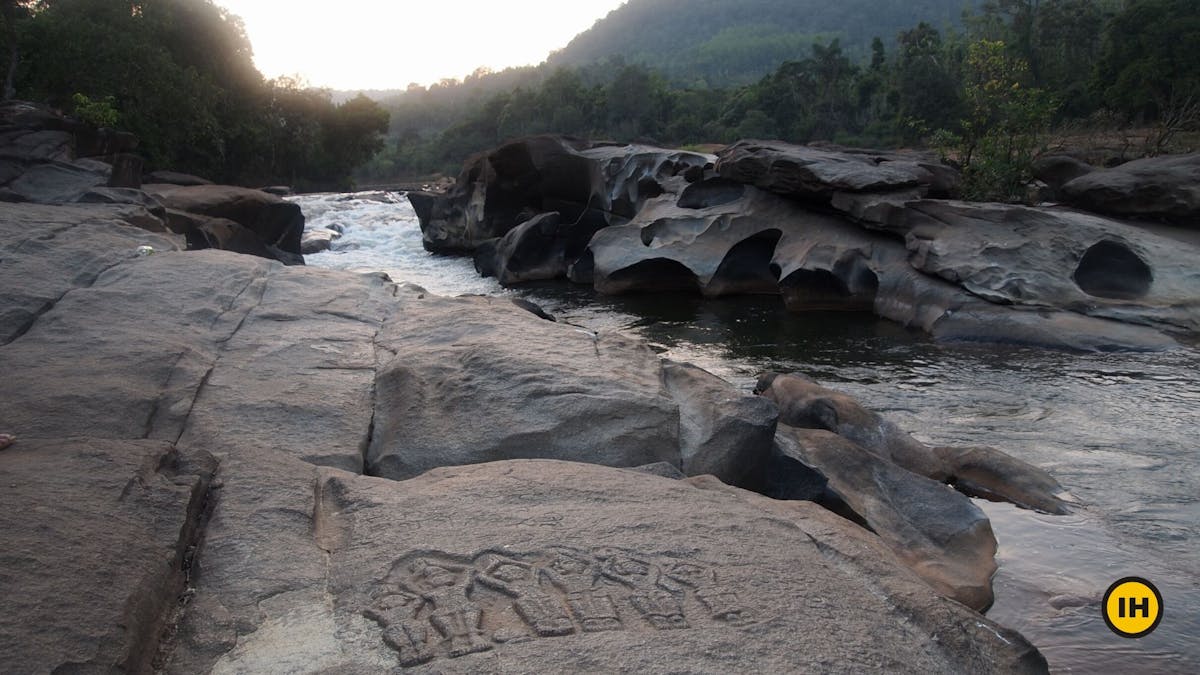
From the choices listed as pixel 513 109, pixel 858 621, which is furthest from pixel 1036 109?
pixel 513 109

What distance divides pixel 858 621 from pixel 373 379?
3.76 meters

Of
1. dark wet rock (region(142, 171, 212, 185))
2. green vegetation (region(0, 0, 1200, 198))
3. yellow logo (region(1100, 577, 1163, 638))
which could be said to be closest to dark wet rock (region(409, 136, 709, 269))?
green vegetation (region(0, 0, 1200, 198))

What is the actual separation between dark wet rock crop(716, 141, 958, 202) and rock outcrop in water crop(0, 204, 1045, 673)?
9.96 metres

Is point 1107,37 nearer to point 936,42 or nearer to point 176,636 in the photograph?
point 936,42

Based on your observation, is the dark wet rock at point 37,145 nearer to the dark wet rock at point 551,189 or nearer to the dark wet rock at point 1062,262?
the dark wet rock at point 551,189

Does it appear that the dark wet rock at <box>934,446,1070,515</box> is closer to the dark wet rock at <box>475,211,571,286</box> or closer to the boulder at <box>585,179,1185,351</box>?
the boulder at <box>585,179,1185,351</box>

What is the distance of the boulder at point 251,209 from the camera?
18797mm

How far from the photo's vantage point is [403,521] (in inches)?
147

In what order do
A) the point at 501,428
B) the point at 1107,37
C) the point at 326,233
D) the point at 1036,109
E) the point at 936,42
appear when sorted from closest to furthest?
the point at 501,428 → the point at 1036,109 → the point at 326,233 → the point at 1107,37 → the point at 936,42

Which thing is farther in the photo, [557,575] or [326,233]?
[326,233]

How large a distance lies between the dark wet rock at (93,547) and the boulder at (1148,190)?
49.7 ft

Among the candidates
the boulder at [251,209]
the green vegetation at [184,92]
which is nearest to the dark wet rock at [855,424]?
the boulder at [251,209]

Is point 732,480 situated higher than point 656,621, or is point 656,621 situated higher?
point 656,621

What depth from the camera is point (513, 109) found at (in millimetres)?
66625
